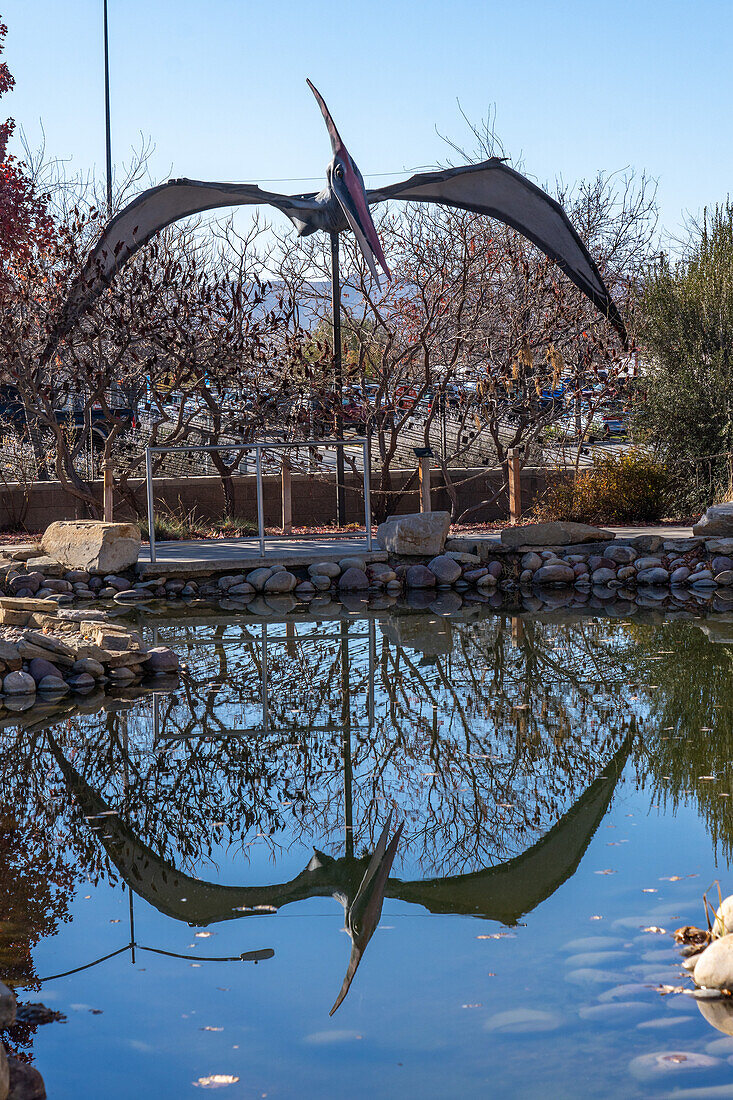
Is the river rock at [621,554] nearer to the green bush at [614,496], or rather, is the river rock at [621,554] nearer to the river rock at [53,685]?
the green bush at [614,496]

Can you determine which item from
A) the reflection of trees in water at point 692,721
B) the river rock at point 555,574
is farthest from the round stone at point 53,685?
the river rock at point 555,574

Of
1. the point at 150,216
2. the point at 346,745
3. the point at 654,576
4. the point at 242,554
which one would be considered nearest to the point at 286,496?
the point at 242,554

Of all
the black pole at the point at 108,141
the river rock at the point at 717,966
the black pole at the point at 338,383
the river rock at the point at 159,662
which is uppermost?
the black pole at the point at 108,141

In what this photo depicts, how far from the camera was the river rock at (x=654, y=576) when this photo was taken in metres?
10.2

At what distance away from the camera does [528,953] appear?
3133mm

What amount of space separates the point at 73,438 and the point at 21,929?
38.5 ft

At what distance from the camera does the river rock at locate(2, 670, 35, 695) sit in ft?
21.5

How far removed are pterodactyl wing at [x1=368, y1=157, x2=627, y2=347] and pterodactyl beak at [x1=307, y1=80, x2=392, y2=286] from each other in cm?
77

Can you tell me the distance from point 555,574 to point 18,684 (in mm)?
5640

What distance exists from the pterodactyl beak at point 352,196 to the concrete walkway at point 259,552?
2.83 m

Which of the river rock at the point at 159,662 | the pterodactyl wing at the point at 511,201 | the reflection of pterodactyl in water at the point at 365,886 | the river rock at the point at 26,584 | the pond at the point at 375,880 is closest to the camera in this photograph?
the pond at the point at 375,880

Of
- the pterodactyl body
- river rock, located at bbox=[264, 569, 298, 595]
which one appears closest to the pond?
river rock, located at bbox=[264, 569, 298, 595]

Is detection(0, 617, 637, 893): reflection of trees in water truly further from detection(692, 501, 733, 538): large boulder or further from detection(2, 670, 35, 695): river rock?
detection(692, 501, 733, 538): large boulder

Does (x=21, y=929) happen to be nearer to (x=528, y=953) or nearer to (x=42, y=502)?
(x=528, y=953)
